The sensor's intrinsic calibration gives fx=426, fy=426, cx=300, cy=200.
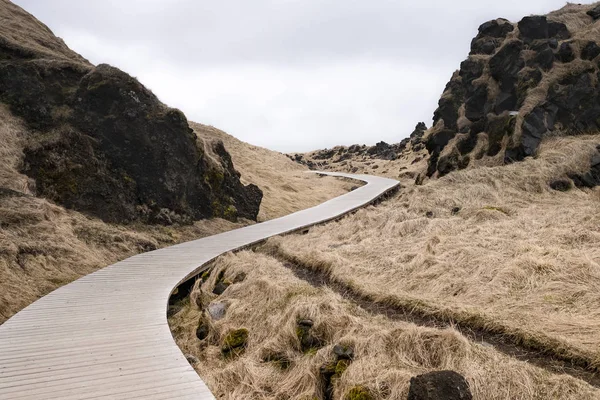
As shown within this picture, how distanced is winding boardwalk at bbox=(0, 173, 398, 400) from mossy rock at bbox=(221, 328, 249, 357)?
129 cm

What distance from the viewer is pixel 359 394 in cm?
561

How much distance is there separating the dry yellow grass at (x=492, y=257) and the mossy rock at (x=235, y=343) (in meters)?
2.71

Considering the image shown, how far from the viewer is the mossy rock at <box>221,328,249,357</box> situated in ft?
27.1

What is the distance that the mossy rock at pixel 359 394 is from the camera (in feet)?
18.2

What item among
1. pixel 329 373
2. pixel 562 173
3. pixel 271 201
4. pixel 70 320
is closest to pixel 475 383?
pixel 329 373

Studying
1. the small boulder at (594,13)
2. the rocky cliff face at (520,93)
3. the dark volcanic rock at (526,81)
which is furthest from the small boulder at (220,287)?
the small boulder at (594,13)

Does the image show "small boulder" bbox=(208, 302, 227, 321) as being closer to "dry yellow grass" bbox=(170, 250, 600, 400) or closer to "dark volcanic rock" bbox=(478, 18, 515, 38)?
"dry yellow grass" bbox=(170, 250, 600, 400)

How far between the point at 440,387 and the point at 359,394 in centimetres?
118

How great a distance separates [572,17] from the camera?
30172 mm

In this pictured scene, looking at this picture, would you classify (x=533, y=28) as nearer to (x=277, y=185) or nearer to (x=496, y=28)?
(x=496, y=28)

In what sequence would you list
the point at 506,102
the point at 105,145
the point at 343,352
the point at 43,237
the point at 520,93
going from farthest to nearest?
1. the point at 506,102
2. the point at 520,93
3. the point at 105,145
4. the point at 43,237
5. the point at 343,352

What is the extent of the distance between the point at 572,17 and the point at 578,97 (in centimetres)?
1087

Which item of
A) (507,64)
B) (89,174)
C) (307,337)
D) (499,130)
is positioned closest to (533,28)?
(507,64)

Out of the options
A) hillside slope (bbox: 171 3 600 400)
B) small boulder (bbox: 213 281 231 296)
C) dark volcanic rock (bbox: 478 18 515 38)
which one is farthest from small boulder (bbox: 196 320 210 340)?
dark volcanic rock (bbox: 478 18 515 38)
